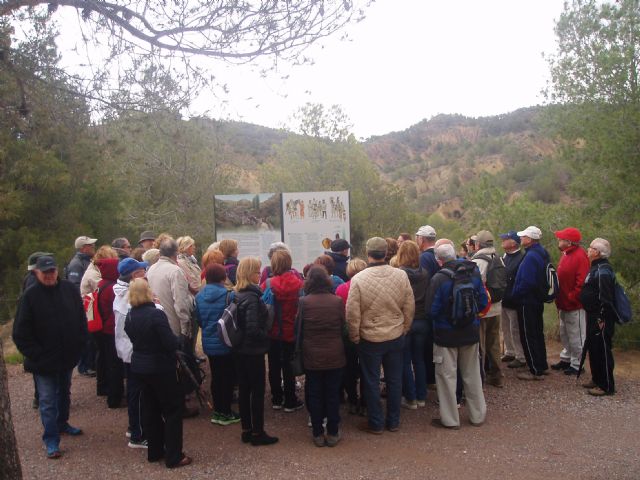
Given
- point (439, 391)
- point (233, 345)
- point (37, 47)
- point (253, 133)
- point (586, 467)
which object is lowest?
point (586, 467)

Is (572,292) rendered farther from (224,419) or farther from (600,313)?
(224,419)

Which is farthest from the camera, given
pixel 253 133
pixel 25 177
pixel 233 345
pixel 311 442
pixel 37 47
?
pixel 253 133

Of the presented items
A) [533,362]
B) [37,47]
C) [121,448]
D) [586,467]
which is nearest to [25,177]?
[37,47]

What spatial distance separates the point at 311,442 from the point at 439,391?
138 centimetres

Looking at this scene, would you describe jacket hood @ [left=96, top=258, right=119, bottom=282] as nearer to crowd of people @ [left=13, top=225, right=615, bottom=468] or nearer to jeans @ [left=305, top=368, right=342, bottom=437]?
crowd of people @ [left=13, top=225, right=615, bottom=468]

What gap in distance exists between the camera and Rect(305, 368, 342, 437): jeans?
16.0 ft

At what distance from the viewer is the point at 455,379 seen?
5.32 m

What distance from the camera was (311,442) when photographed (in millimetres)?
5043

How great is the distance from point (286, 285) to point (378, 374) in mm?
1227

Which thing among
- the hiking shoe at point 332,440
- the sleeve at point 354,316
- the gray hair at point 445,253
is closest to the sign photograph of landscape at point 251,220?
the gray hair at point 445,253

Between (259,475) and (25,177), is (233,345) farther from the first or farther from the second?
(25,177)

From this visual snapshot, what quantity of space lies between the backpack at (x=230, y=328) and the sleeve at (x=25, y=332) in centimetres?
158

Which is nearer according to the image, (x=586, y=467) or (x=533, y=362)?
(x=586, y=467)

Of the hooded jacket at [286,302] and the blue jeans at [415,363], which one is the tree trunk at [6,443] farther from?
the blue jeans at [415,363]
